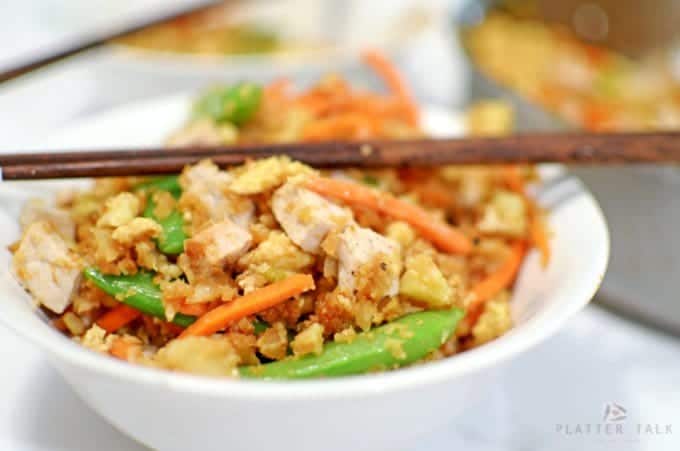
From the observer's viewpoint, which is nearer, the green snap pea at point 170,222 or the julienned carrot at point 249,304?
the julienned carrot at point 249,304

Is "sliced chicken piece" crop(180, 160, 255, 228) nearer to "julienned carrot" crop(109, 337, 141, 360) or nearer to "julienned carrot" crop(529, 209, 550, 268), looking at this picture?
"julienned carrot" crop(109, 337, 141, 360)

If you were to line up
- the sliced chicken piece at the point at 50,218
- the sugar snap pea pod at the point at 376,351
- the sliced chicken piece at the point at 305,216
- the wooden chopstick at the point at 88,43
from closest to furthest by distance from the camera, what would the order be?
the sugar snap pea pod at the point at 376,351
the sliced chicken piece at the point at 305,216
the sliced chicken piece at the point at 50,218
the wooden chopstick at the point at 88,43

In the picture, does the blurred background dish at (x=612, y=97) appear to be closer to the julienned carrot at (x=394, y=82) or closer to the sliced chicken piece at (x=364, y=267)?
the julienned carrot at (x=394, y=82)

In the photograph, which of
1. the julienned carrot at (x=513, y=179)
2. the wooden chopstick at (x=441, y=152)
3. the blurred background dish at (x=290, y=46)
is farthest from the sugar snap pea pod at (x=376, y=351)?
the blurred background dish at (x=290, y=46)

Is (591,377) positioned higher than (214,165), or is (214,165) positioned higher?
(214,165)

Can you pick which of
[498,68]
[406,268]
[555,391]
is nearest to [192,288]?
[406,268]

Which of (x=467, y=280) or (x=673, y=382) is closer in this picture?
(x=467, y=280)

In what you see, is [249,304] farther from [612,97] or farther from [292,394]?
[612,97]

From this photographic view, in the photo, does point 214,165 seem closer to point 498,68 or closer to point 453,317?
point 453,317
